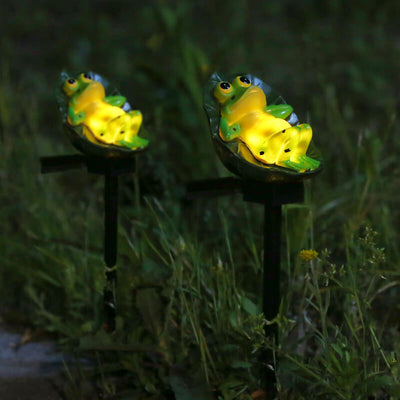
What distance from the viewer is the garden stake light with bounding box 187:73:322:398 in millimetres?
1456

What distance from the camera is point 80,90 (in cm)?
181

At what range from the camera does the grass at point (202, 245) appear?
1.64m

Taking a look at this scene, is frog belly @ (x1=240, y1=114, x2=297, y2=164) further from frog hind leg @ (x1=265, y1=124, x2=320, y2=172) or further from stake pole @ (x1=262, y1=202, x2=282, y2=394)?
stake pole @ (x1=262, y1=202, x2=282, y2=394)

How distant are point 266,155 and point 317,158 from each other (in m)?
0.15

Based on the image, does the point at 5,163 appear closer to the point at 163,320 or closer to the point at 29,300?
the point at 29,300

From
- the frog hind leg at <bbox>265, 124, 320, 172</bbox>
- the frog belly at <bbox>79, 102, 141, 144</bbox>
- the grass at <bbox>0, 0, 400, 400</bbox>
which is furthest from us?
the frog belly at <bbox>79, 102, 141, 144</bbox>

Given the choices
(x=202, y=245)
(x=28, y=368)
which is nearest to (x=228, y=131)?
(x=202, y=245)

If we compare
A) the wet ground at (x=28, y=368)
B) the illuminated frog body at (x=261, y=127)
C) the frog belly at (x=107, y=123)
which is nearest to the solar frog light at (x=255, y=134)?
the illuminated frog body at (x=261, y=127)

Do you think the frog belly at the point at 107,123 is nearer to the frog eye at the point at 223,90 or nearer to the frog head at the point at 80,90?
the frog head at the point at 80,90

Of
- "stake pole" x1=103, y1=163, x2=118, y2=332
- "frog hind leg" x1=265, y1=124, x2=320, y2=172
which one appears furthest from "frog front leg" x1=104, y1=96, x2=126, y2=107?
"frog hind leg" x1=265, y1=124, x2=320, y2=172

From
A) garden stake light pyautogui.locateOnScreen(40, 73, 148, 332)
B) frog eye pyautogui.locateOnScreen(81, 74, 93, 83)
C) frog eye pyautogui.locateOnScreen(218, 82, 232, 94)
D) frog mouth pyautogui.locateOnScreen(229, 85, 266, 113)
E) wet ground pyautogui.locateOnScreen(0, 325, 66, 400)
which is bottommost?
wet ground pyautogui.locateOnScreen(0, 325, 66, 400)

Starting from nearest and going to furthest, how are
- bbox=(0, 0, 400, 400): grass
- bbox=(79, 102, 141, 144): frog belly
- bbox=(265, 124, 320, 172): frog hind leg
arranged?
bbox=(265, 124, 320, 172): frog hind leg < bbox=(0, 0, 400, 400): grass < bbox=(79, 102, 141, 144): frog belly

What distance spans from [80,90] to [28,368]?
2.68 feet

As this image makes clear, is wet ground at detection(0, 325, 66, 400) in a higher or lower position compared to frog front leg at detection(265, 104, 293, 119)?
lower
